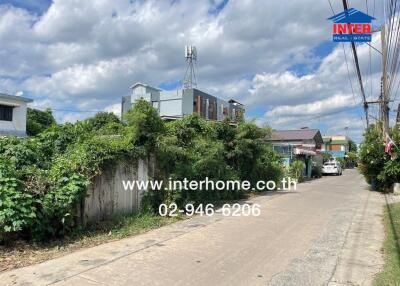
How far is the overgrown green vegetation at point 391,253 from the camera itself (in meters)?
5.71

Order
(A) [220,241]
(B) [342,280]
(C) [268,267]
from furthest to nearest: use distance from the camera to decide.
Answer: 1. (A) [220,241]
2. (C) [268,267]
3. (B) [342,280]

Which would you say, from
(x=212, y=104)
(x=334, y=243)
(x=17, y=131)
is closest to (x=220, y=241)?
(x=334, y=243)

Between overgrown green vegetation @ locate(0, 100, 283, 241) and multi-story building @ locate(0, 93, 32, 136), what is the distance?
23743 mm

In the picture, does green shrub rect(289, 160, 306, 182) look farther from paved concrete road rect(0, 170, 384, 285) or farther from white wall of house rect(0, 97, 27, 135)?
white wall of house rect(0, 97, 27, 135)

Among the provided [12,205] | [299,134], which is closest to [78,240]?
[12,205]

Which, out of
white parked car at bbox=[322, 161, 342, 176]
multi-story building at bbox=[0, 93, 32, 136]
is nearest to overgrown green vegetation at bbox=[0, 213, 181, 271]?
multi-story building at bbox=[0, 93, 32, 136]

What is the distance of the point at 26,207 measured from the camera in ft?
22.2

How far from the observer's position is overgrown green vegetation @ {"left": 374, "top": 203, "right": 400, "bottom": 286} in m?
5.71

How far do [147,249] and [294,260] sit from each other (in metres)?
2.81

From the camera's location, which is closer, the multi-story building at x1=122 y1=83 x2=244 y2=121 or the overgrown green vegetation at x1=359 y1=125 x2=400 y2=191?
the overgrown green vegetation at x1=359 y1=125 x2=400 y2=191

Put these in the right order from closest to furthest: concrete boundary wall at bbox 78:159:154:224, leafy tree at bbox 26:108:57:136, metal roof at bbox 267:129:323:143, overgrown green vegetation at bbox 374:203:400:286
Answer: overgrown green vegetation at bbox 374:203:400:286 → concrete boundary wall at bbox 78:159:154:224 → leafy tree at bbox 26:108:57:136 → metal roof at bbox 267:129:323:143

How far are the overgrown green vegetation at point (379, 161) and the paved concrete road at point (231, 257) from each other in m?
9.35

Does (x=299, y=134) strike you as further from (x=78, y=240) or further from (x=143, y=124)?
(x=78, y=240)

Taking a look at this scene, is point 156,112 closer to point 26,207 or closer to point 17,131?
point 26,207
